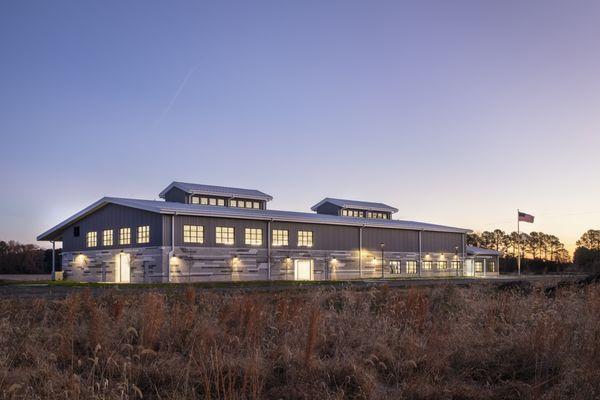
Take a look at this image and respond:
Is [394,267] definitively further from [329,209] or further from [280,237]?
[280,237]

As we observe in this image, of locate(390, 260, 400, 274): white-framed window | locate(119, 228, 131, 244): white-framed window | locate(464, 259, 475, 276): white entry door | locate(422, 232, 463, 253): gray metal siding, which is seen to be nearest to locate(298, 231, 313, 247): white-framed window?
locate(390, 260, 400, 274): white-framed window

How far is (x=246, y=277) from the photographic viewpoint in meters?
37.0

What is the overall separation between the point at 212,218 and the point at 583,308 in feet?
88.2

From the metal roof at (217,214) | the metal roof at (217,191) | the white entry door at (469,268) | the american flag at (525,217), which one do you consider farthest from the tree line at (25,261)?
the american flag at (525,217)

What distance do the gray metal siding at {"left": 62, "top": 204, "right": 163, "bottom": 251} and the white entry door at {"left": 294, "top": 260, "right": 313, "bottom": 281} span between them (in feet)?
34.6

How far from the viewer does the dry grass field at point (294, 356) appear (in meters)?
6.34

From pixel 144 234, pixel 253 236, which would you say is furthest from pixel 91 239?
pixel 253 236

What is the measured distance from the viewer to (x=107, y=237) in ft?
126

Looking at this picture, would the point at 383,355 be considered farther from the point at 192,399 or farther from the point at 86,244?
the point at 86,244

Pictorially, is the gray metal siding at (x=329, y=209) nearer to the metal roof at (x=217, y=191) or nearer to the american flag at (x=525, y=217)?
the metal roof at (x=217, y=191)

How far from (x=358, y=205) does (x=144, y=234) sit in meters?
23.6

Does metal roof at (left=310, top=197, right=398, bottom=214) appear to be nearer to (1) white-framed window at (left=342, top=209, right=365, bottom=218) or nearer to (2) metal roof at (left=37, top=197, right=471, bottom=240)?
(1) white-framed window at (left=342, top=209, right=365, bottom=218)

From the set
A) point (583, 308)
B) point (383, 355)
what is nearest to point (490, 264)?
point (583, 308)

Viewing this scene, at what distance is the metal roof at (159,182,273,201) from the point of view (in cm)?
4280
